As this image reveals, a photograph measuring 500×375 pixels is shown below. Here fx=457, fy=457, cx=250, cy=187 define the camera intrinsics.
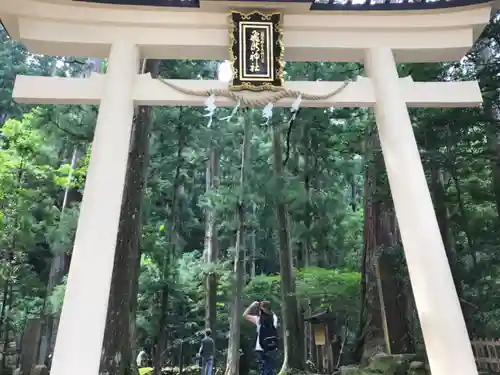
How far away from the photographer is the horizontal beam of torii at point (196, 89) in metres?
3.75

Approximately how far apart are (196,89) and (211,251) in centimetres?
824

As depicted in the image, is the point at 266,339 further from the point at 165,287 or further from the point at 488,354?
the point at 165,287

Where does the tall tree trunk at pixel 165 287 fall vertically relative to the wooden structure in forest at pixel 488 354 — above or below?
above

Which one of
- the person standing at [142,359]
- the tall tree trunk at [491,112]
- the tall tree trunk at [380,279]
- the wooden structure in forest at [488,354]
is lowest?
the wooden structure in forest at [488,354]

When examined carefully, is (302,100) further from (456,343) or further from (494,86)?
(494,86)

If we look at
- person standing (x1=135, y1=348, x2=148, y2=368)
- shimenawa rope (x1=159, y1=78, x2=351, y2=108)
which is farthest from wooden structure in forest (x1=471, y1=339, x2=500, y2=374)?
person standing (x1=135, y1=348, x2=148, y2=368)

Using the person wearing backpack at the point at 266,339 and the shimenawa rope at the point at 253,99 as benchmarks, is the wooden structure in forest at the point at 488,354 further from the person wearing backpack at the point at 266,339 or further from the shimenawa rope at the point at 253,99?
the shimenawa rope at the point at 253,99

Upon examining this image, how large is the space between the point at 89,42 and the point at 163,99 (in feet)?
2.68

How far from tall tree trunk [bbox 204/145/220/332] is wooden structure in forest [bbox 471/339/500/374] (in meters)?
5.76

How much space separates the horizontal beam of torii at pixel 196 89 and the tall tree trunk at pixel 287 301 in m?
5.54

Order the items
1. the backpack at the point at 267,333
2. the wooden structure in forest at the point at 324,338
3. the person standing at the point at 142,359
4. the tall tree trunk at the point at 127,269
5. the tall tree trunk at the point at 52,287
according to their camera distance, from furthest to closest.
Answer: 1. the person standing at the point at 142,359
2. the tall tree trunk at the point at 52,287
3. the wooden structure in forest at the point at 324,338
4. the tall tree trunk at the point at 127,269
5. the backpack at the point at 267,333

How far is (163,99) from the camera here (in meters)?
3.79

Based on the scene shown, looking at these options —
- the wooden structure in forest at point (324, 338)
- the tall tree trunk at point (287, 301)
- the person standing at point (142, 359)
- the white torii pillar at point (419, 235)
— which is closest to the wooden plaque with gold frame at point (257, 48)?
the white torii pillar at point (419, 235)

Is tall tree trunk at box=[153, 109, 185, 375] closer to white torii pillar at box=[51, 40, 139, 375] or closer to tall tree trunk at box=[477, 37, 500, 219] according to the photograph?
tall tree trunk at box=[477, 37, 500, 219]
